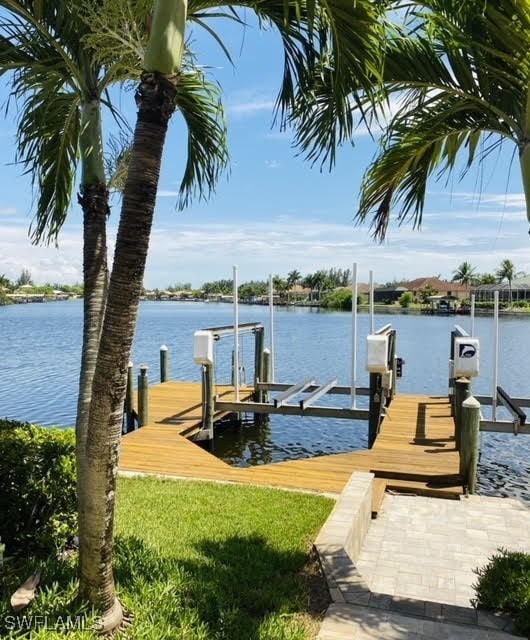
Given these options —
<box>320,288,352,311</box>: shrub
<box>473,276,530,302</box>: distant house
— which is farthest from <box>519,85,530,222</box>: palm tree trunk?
<box>320,288,352,311</box>: shrub

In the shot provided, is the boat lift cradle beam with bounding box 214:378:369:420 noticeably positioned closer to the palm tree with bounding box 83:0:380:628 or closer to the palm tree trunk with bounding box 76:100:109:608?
the palm tree trunk with bounding box 76:100:109:608

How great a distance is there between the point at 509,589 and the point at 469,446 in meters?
3.23

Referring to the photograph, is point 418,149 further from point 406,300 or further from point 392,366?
point 406,300

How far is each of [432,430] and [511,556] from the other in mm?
5117

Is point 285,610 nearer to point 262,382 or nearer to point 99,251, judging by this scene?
point 99,251

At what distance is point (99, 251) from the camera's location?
314 centimetres

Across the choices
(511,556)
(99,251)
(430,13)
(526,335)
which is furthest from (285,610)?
(526,335)

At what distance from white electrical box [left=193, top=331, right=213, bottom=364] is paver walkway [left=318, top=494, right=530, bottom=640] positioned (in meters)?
3.75

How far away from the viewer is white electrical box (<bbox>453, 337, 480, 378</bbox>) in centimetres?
848

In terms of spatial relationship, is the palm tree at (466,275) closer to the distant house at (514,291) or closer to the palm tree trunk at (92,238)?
the distant house at (514,291)

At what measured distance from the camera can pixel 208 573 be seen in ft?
11.1

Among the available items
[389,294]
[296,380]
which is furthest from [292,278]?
[296,380]

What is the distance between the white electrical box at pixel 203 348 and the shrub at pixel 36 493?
500cm

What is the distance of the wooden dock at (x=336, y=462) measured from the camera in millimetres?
6250
